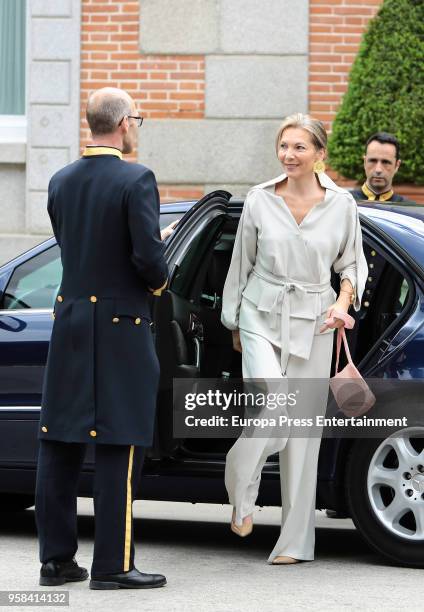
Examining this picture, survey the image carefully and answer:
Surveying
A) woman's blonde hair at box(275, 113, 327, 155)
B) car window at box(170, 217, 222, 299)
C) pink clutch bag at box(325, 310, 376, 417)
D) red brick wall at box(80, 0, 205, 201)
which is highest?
red brick wall at box(80, 0, 205, 201)

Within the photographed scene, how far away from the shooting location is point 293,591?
5.58 metres

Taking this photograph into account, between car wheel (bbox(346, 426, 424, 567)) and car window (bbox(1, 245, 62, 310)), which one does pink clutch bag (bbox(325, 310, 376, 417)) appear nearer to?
car wheel (bbox(346, 426, 424, 567))

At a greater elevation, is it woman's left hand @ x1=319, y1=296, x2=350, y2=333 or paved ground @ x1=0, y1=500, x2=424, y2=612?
woman's left hand @ x1=319, y1=296, x2=350, y2=333

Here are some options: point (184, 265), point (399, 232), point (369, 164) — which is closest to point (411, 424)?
point (399, 232)

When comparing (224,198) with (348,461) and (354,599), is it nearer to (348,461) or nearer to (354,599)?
(348,461)

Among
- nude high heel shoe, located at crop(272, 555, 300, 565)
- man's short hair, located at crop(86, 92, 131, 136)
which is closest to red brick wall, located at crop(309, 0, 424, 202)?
nude high heel shoe, located at crop(272, 555, 300, 565)

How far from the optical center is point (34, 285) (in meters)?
6.93

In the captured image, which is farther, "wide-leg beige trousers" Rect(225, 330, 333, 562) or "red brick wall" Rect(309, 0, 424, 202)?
"red brick wall" Rect(309, 0, 424, 202)

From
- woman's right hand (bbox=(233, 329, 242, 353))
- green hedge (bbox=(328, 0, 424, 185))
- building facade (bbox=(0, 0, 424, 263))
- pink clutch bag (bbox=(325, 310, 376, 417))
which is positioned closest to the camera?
pink clutch bag (bbox=(325, 310, 376, 417))

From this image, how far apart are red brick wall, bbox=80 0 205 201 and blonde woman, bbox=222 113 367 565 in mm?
6242

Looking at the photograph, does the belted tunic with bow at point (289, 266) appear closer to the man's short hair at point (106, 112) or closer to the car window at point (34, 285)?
the man's short hair at point (106, 112)

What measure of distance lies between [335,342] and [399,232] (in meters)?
0.56

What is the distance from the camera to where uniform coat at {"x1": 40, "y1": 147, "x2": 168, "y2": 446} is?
17.7 feet

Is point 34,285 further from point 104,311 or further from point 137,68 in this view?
point 137,68
